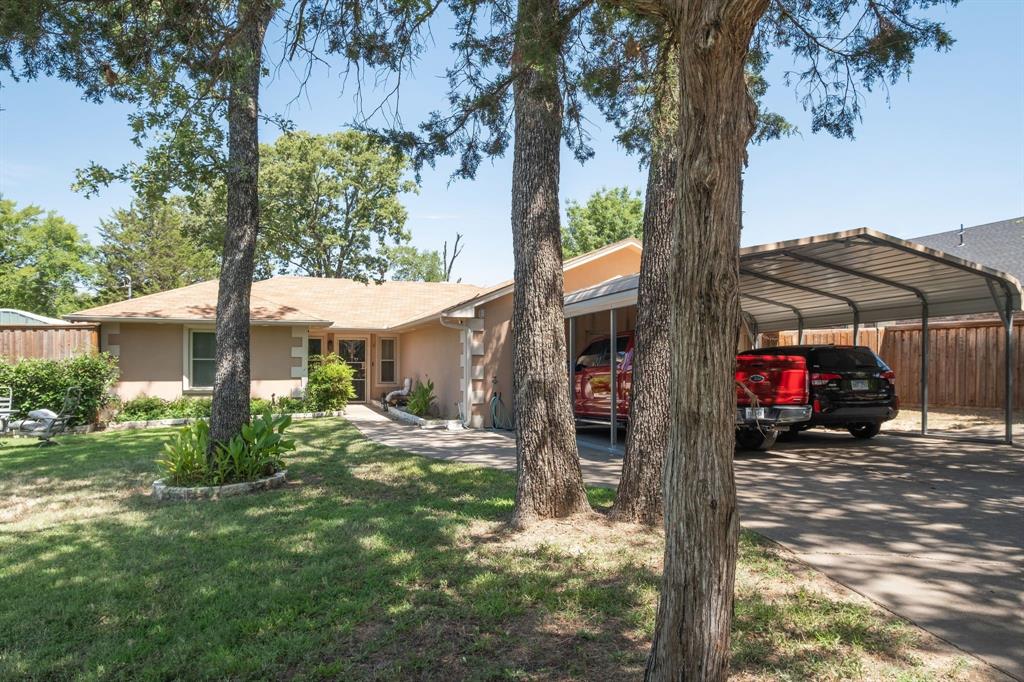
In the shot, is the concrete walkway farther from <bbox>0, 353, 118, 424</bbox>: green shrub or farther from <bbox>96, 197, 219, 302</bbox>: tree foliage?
<bbox>96, 197, 219, 302</bbox>: tree foliage

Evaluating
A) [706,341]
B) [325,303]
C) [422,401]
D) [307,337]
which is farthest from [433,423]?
[706,341]

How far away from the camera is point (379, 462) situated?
384 inches

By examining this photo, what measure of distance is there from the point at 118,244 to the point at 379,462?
46198 mm

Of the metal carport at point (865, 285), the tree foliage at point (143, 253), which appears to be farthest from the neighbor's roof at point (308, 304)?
the tree foliage at point (143, 253)

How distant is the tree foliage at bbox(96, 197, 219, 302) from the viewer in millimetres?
46188

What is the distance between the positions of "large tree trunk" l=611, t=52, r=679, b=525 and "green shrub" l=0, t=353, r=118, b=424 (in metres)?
13.2

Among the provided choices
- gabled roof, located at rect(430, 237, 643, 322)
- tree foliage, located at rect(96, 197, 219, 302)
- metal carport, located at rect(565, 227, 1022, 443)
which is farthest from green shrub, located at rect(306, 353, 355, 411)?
tree foliage, located at rect(96, 197, 219, 302)

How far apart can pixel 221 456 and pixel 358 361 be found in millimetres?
14136

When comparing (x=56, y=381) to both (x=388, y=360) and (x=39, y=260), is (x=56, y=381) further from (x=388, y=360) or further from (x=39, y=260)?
A: (x=39, y=260)

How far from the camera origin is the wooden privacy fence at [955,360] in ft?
52.3

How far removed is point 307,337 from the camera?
17781 mm

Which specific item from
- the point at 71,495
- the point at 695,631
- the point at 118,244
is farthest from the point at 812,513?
the point at 118,244

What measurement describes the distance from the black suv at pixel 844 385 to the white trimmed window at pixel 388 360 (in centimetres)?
1414

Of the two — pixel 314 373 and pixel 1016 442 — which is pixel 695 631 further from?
pixel 314 373
